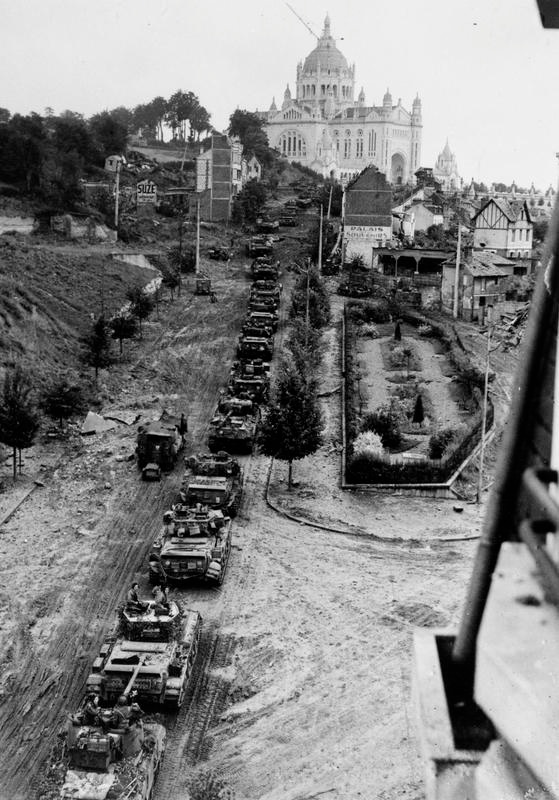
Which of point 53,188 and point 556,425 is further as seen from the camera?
point 53,188

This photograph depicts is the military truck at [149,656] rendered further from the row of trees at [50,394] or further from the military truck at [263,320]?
the military truck at [263,320]

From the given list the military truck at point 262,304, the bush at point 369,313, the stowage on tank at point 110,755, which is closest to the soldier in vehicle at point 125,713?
the stowage on tank at point 110,755

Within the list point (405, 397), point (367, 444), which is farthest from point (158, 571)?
point (405, 397)

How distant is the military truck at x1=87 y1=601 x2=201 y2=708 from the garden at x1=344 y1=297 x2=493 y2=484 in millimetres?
10282

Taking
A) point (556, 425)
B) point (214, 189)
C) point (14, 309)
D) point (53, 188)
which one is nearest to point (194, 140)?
point (214, 189)

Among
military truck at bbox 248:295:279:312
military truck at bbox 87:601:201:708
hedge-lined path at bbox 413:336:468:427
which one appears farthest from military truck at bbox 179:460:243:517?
military truck at bbox 248:295:279:312

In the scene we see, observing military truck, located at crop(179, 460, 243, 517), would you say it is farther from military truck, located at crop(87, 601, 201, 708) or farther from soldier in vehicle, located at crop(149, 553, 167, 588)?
military truck, located at crop(87, 601, 201, 708)

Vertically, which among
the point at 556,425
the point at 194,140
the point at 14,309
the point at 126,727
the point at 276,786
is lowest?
the point at 276,786

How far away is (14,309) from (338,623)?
918 inches

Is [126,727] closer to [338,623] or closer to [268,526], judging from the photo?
[338,623]

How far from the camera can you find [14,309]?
117 feet

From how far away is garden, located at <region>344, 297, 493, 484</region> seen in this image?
80.8 ft

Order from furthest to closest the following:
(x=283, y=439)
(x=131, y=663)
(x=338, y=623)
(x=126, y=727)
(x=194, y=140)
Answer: (x=194, y=140) → (x=283, y=439) → (x=338, y=623) → (x=131, y=663) → (x=126, y=727)

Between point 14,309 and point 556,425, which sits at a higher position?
point 556,425
